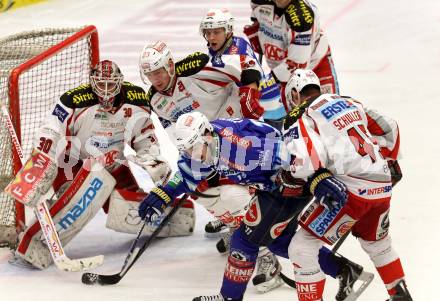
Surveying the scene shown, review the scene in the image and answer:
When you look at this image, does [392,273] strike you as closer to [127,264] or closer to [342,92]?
[127,264]

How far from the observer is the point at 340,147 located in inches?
195

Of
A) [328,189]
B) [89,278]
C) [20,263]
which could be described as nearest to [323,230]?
[328,189]

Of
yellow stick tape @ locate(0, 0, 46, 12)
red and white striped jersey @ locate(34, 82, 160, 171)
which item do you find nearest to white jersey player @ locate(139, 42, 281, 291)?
red and white striped jersey @ locate(34, 82, 160, 171)

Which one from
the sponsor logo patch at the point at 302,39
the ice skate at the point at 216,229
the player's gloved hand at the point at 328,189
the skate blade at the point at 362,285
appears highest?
the player's gloved hand at the point at 328,189

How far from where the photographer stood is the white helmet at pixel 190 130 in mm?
4961

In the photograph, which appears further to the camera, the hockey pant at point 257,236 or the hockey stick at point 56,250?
the hockey stick at point 56,250

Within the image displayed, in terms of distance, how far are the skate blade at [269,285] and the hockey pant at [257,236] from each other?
424mm

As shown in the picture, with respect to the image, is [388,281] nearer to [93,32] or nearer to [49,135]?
[49,135]

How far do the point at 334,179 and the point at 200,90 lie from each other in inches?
64.5

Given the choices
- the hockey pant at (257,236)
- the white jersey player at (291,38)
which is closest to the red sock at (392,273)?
the hockey pant at (257,236)

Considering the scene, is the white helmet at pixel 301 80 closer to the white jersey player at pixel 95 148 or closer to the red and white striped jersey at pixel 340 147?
the red and white striped jersey at pixel 340 147

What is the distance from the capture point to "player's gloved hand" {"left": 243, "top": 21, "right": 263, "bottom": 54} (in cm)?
724

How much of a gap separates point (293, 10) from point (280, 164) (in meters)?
2.02

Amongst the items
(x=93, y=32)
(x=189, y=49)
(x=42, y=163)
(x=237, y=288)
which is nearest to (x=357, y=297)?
(x=237, y=288)
